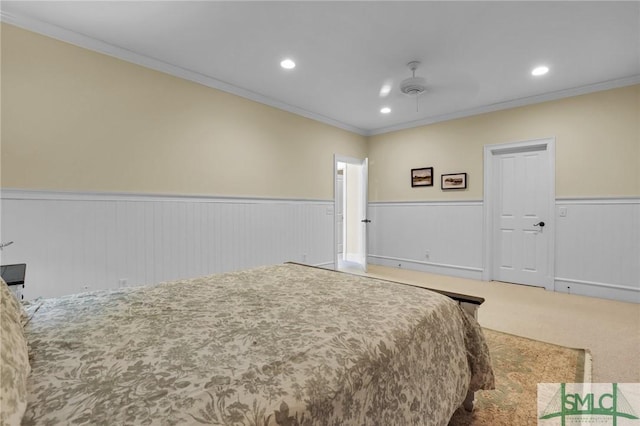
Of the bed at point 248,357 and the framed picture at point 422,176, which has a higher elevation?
the framed picture at point 422,176

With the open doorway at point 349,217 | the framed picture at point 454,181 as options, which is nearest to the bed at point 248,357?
the framed picture at point 454,181

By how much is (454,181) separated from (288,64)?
3266mm

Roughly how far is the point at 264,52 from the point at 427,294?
108 inches

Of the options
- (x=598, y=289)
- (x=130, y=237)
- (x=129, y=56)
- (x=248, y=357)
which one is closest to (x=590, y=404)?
(x=248, y=357)

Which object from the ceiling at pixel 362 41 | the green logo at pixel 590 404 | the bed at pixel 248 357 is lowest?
the green logo at pixel 590 404

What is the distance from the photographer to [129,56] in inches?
118

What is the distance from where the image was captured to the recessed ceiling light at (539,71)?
3.34m

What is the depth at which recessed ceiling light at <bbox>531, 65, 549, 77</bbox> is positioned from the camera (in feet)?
10.9

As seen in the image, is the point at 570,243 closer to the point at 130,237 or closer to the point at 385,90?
the point at 385,90

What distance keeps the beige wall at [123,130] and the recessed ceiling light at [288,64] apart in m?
0.93

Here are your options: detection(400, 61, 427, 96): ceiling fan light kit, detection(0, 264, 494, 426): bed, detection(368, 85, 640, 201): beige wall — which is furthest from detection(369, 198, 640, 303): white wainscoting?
detection(0, 264, 494, 426): bed

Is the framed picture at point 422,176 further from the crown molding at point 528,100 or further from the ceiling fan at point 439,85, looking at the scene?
the ceiling fan at point 439,85

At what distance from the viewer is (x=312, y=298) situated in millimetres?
1518

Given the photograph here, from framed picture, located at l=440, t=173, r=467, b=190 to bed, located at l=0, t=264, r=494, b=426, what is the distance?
3750 millimetres
